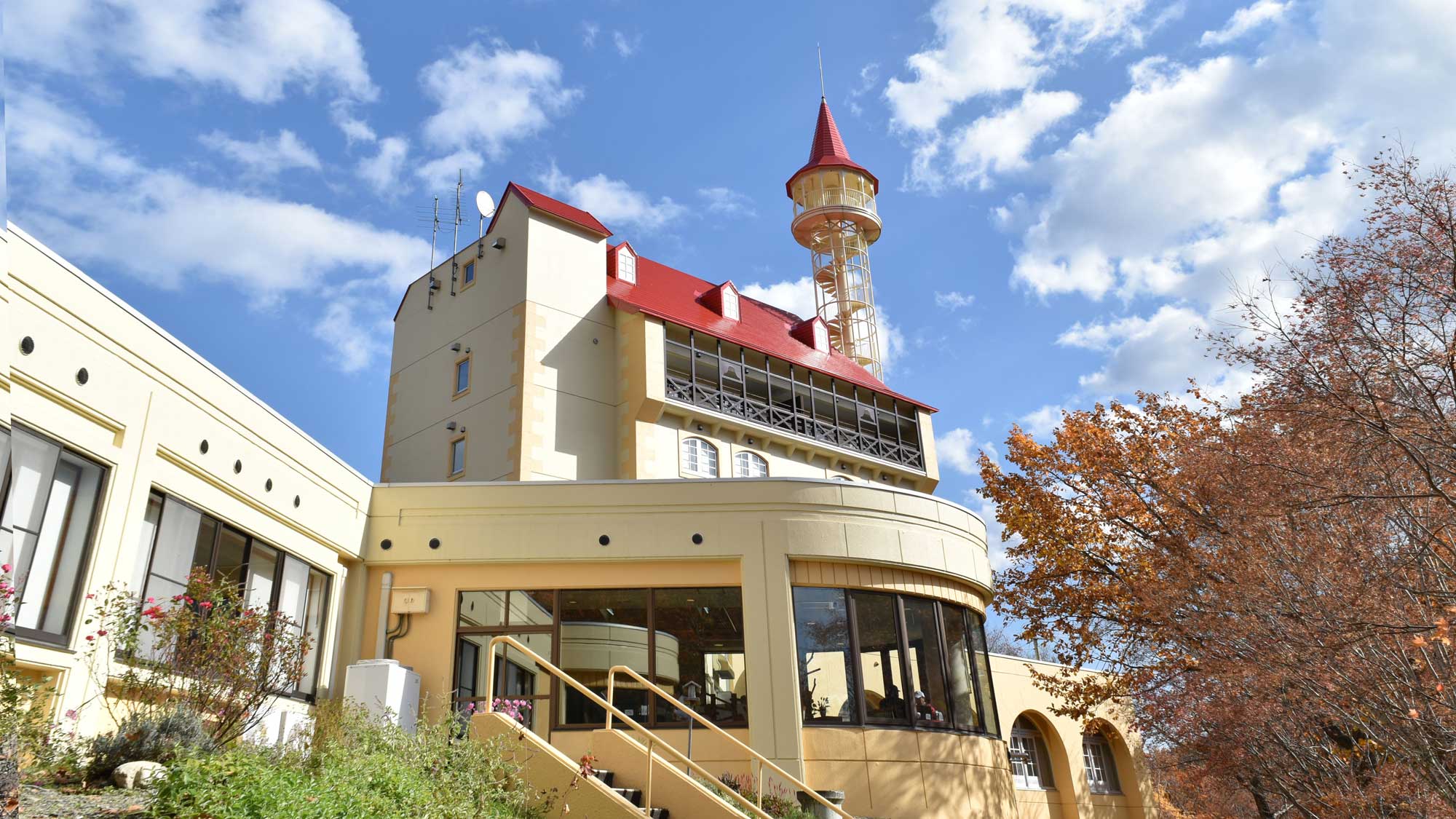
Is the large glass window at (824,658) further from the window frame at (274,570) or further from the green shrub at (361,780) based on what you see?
the window frame at (274,570)

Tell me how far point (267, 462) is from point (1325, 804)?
47.6ft

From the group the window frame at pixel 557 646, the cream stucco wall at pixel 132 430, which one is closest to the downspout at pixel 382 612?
the cream stucco wall at pixel 132 430

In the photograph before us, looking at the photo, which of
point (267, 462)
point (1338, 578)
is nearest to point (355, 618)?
point (267, 462)

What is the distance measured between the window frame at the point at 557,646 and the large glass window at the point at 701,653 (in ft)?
0.14

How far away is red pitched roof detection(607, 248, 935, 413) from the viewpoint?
27.5 metres

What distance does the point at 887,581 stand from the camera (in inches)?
595

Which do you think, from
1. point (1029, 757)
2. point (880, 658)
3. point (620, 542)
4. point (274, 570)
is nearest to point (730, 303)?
point (1029, 757)

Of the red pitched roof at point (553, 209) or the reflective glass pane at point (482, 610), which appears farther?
the red pitched roof at point (553, 209)

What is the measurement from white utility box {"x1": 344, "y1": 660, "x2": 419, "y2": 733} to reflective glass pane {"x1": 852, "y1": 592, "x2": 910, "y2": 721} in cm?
633

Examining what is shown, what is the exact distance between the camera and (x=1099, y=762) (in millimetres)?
24531

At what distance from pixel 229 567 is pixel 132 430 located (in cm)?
250

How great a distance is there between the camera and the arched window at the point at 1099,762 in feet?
79.0

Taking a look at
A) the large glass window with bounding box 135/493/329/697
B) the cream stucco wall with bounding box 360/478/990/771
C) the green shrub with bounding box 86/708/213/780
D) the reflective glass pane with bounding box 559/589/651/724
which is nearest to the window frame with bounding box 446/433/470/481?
the cream stucco wall with bounding box 360/478/990/771

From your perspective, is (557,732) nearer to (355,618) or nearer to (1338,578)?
(355,618)
